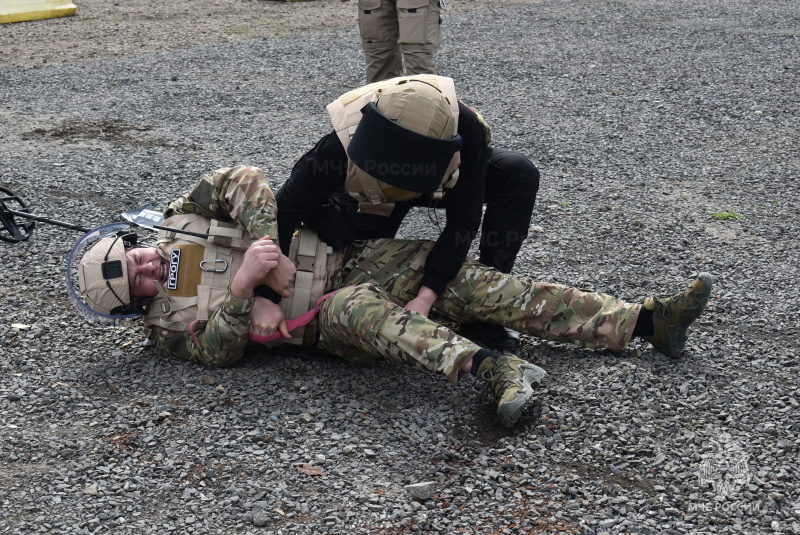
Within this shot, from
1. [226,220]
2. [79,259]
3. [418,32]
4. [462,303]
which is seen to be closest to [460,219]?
[462,303]

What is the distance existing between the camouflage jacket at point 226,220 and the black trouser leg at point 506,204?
3.37 feet

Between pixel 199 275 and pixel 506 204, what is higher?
pixel 506 204

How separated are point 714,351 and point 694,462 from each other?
2.92ft

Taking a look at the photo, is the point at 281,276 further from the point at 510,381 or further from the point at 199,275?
the point at 510,381

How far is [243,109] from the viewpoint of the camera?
8.21 m

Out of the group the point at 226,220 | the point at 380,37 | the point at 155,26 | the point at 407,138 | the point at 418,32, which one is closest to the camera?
the point at 407,138

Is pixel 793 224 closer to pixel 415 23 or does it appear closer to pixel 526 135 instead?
pixel 526 135

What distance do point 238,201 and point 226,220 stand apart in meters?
0.21

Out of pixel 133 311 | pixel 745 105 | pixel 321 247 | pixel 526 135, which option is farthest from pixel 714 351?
pixel 745 105

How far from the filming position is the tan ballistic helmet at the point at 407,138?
323 centimetres

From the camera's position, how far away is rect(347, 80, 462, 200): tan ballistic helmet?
323 cm

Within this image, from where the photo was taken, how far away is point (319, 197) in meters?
3.59

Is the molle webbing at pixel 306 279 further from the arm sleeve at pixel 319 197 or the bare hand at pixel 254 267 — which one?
the bare hand at pixel 254 267

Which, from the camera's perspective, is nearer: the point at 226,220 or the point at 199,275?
the point at 199,275
